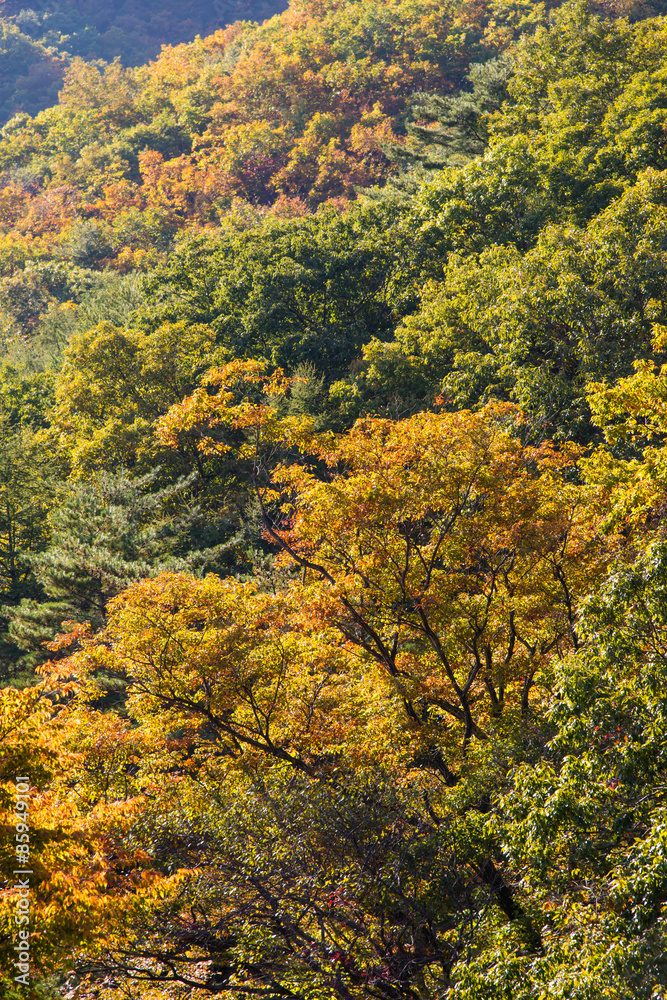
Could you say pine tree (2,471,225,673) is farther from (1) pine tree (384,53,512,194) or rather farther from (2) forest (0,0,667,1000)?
(1) pine tree (384,53,512,194)

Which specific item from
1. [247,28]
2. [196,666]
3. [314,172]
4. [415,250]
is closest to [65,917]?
[196,666]

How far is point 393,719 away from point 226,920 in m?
4.69

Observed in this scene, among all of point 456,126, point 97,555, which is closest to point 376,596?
point 97,555

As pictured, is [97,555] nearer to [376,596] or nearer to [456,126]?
[376,596]

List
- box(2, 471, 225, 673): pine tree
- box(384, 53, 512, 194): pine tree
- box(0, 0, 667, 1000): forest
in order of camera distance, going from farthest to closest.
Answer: box(384, 53, 512, 194): pine tree < box(2, 471, 225, 673): pine tree < box(0, 0, 667, 1000): forest

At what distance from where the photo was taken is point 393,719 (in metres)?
13.2

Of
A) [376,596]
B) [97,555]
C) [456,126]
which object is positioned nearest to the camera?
[376,596]

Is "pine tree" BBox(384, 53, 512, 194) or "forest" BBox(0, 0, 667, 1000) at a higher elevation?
"pine tree" BBox(384, 53, 512, 194)

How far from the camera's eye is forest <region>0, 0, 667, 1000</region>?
25.6 feet

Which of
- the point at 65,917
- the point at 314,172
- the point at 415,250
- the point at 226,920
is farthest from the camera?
the point at 314,172

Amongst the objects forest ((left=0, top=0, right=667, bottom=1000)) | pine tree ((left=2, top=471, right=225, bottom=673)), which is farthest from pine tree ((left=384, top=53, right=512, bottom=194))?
pine tree ((left=2, top=471, right=225, bottom=673))

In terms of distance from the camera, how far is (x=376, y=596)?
13.9 metres

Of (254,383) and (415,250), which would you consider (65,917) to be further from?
(415,250)

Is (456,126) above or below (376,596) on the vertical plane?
above
